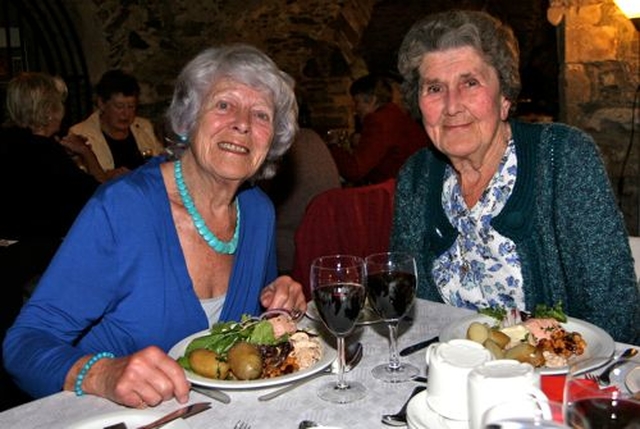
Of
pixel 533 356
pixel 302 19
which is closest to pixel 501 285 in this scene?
pixel 533 356

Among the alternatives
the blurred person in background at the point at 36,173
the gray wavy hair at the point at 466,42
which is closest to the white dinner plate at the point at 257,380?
the gray wavy hair at the point at 466,42

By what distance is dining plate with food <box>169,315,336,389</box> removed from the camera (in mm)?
1415

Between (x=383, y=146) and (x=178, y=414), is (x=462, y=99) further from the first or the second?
(x=383, y=146)

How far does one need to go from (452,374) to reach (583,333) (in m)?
0.62

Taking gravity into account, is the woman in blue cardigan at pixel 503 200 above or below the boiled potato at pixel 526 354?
above

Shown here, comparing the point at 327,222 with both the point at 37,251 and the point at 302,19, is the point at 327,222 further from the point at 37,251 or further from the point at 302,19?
the point at 302,19

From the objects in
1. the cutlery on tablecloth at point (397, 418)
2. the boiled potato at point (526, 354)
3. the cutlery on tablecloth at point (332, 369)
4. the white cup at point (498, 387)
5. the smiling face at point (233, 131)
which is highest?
the smiling face at point (233, 131)

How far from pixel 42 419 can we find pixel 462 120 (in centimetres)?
133

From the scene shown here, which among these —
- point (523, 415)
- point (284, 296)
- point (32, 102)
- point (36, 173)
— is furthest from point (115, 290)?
point (32, 102)

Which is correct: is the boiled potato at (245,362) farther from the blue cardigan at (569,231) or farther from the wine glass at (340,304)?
the blue cardigan at (569,231)

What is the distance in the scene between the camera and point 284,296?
190 centimetres

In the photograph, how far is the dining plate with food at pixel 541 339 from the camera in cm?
138

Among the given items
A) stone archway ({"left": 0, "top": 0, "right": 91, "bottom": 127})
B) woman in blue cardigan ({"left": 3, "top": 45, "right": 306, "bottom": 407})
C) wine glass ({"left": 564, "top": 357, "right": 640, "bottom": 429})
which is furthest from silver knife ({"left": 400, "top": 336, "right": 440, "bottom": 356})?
stone archway ({"left": 0, "top": 0, "right": 91, "bottom": 127})

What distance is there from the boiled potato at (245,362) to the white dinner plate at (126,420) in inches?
7.0
